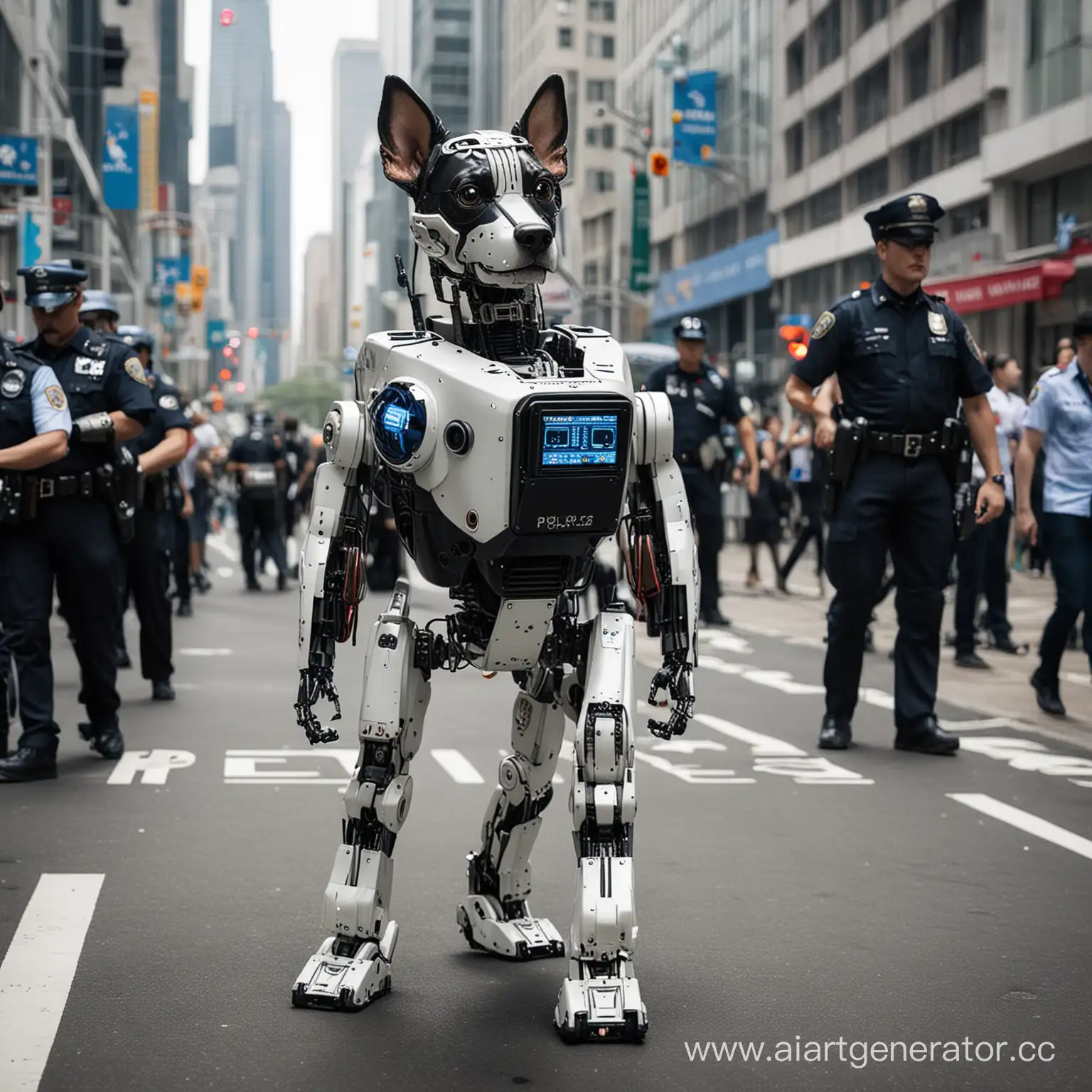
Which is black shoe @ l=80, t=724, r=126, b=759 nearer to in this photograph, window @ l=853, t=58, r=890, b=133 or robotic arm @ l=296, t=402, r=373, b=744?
robotic arm @ l=296, t=402, r=373, b=744

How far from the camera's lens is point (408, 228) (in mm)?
4762

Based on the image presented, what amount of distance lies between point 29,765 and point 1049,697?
17.6 ft

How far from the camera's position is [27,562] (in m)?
7.51

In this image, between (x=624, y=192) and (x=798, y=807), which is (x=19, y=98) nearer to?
(x=798, y=807)

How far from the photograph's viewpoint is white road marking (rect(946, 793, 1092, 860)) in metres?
6.50

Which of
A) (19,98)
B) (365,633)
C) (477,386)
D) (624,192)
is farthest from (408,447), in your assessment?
(624,192)

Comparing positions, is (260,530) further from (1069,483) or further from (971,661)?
(1069,483)

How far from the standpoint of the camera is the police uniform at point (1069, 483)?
937 centimetres

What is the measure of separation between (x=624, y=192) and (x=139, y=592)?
76077 mm

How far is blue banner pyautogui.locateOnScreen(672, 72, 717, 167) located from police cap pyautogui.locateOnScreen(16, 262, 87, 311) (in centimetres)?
3565

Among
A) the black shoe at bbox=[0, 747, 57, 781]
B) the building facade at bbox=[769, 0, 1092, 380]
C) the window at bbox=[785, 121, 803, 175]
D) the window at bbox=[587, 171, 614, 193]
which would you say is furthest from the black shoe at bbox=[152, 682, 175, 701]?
the window at bbox=[587, 171, 614, 193]

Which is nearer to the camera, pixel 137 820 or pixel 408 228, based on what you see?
pixel 408 228

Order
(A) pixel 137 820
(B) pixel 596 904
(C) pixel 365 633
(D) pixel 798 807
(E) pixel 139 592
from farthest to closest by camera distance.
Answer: (C) pixel 365 633, (E) pixel 139 592, (D) pixel 798 807, (A) pixel 137 820, (B) pixel 596 904

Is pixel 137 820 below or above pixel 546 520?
below
